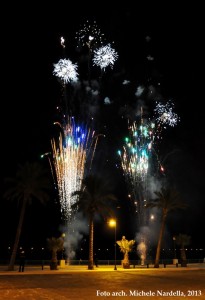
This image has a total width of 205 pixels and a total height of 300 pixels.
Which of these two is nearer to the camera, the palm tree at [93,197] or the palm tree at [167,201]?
the palm tree at [93,197]

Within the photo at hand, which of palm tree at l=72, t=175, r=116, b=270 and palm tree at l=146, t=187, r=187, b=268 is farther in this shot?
palm tree at l=146, t=187, r=187, b=268

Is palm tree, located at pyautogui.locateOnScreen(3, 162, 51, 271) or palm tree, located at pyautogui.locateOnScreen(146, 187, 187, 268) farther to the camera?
palm tree, located at pyautogui.locateOnScreen(146, 187, 187, 268)

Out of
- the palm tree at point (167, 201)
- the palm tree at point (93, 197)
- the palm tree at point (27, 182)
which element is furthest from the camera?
the palm tree at point (167, 201)

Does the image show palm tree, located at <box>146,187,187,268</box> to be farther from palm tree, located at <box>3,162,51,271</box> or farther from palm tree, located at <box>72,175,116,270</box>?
palm tree, located at <box>3,162,51,271</box>

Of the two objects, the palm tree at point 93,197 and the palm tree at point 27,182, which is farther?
the palm tree at point 93,197

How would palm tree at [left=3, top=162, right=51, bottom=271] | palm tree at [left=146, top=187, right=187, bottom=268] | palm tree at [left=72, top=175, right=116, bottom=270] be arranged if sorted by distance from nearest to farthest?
palm tree at [left=3, top=162, right=51, bottom=271] < palm tree at [left=72, top=175, right=116, bottom=270] < palm tree at [left=146, top=187, right=187, bottom=268]

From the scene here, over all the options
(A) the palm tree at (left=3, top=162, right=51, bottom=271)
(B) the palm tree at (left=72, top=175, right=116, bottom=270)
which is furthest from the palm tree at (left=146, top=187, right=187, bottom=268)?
(A) the palm tree at (left=3, top=162, right=51, bottom=271)

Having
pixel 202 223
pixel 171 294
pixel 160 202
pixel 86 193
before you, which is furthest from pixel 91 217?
pixel 202 223

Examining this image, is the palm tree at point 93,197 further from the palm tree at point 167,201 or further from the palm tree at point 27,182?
the palm tree at point 167,201

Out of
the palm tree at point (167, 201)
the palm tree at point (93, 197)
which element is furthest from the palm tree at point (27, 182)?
the palm tree at point (167, 201)

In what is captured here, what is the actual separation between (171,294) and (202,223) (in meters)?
84.0

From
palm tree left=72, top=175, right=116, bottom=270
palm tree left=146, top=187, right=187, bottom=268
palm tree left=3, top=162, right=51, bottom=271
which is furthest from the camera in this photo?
palm tree left=146, top=187, right=187, bottom=268

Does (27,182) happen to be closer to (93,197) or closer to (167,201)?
(93,197)

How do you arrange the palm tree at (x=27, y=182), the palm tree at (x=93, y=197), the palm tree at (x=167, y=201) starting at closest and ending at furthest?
the palm tree at (x=27, y=182)
the palm tree at (x=93, y=197)
the palm tree at (x=167, y=201)
